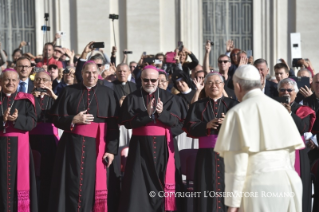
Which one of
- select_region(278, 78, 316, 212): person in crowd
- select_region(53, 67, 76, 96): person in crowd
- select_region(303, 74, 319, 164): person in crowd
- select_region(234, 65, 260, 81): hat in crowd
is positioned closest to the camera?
select_region(234, 65, 260, 81): hat in crowd

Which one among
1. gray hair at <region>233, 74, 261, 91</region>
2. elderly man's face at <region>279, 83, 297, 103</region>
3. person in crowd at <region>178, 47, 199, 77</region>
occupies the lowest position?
elderly man's face at <region>279, 83, 297, 103</region>

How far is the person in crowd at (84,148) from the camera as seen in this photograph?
686 cm

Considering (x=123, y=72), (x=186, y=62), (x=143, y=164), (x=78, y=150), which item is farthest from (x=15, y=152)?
(x=186, y=62)

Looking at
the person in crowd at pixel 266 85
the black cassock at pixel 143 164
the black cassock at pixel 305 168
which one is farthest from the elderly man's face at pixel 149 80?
the person in crowd at pixel 266 85

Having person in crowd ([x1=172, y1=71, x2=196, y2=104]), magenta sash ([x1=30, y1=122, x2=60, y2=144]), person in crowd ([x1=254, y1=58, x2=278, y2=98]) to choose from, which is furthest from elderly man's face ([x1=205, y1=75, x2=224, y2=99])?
magenta sash ([x1=30, y1=122, x2=60, y2=144])

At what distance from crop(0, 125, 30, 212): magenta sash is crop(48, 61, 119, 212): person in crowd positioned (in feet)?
0.99

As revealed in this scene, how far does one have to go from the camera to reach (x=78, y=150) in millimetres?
6887

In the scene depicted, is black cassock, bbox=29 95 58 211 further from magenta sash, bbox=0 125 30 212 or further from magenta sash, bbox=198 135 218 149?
magenta sash, bbox=198 135 218 149

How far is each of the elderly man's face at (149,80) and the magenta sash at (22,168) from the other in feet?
5.11

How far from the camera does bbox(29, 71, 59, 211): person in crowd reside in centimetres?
741

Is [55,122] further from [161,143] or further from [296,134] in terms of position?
[296,134]

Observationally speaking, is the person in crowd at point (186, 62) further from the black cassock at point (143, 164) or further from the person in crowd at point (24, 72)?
the black cassock at point (143, 164)

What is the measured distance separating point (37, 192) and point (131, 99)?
1.73m

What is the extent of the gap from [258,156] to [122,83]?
530 cm
